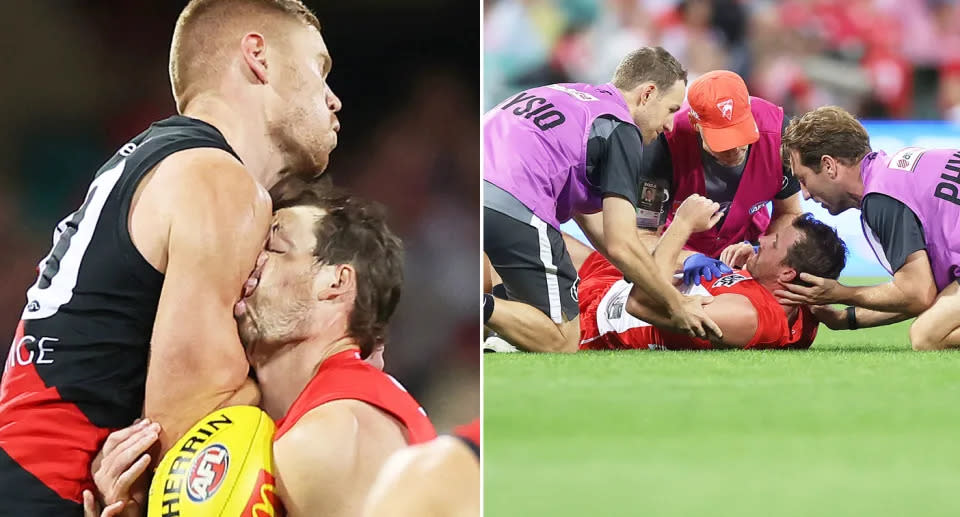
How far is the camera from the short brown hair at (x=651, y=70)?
10.9 ft

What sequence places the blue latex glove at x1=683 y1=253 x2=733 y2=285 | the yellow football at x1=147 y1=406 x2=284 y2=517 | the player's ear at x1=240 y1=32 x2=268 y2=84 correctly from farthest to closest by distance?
the blue latex glove at x1=683 y1=253 x2=733 y2=285 → the player's ear at x1=240 y1=32 x2=268 y2=84 → the yellow football at x1=147 y1=406 x2=284 y2=517

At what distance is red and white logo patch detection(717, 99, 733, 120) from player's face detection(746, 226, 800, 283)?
48 cm

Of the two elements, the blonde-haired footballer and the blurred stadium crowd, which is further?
the blurred stadium crowd

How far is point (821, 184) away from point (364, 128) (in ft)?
7.39

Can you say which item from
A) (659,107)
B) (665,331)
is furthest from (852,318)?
(659,107)

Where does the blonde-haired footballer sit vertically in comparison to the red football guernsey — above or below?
above

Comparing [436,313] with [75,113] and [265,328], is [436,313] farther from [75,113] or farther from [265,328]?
[75,113]

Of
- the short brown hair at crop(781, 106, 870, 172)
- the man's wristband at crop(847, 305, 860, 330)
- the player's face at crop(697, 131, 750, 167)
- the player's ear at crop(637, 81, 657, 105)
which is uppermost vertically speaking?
the player's ear at crop(637, 81, 657, 105)

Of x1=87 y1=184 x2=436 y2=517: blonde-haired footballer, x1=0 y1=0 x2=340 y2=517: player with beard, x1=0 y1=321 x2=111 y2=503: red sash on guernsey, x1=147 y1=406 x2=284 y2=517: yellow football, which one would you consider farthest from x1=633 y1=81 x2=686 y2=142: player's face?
x1=0 y1=321 x2=111 y2=503: red sash on guernsey

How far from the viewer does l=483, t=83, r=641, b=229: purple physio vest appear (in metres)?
3.23

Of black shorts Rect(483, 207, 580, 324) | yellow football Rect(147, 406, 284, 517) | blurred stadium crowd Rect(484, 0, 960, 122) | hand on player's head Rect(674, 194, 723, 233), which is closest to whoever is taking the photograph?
yellow football Rect(147, 406, 284, 517)

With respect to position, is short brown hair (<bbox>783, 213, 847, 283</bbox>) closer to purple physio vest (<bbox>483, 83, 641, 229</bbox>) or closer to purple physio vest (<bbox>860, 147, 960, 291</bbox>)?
purple physio vest (<bbox>860, 147, 960, 291</bbox>)

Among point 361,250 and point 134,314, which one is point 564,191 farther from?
point 134,314

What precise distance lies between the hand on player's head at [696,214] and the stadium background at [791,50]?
180cm
